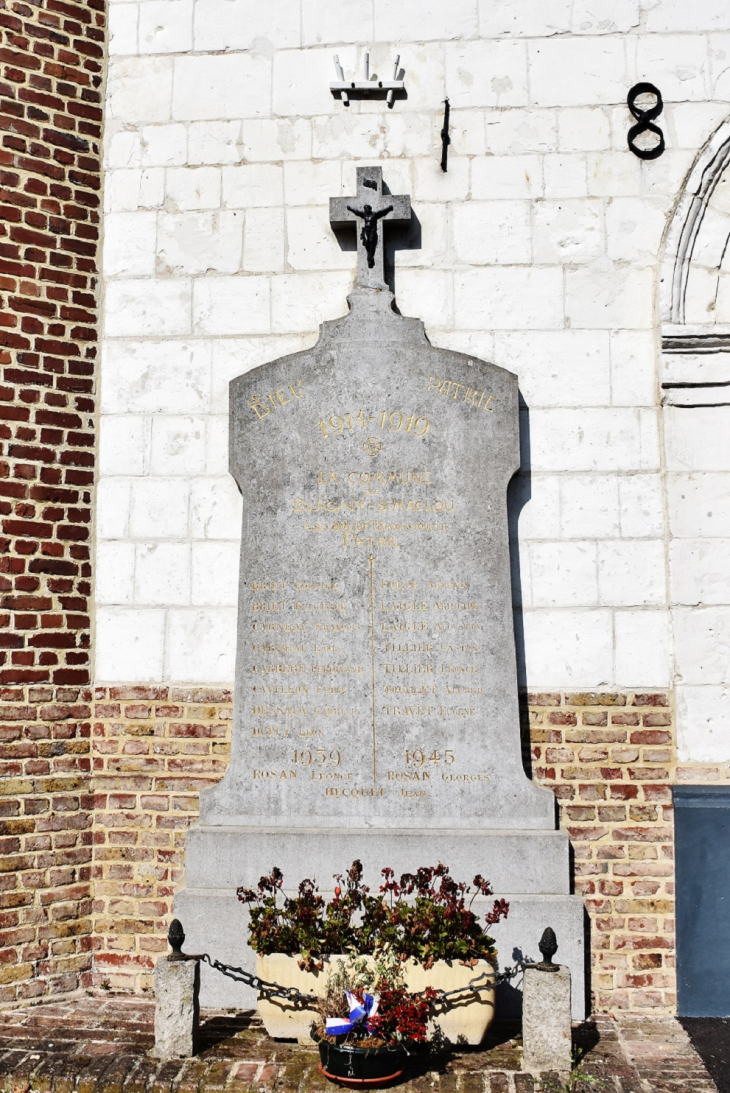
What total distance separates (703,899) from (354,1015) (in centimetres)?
192

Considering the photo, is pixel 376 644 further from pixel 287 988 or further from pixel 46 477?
pixel 46 477

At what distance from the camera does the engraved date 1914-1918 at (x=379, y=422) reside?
4836 mm

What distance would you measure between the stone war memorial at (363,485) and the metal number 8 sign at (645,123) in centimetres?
3

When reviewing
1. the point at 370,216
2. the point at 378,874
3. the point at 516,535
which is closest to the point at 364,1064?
the point at 378,874

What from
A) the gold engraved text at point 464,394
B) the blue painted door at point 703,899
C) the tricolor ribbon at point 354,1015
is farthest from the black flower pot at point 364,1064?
the gold engraved text at point 464,394

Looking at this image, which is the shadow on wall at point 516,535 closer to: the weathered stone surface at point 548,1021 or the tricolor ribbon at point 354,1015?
the weathered stone surface at point 548,1021

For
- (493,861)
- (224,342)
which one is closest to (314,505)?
(224,342)

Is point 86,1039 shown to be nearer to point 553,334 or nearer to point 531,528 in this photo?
point 531,528

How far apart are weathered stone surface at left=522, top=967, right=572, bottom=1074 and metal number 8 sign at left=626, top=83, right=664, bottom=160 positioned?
12.6 feet

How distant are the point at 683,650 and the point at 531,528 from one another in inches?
36.3

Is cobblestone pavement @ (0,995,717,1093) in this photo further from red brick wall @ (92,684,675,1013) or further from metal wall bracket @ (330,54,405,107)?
metal wall bracket @ (330,54,405,107)

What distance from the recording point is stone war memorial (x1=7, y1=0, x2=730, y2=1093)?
15.2 feet

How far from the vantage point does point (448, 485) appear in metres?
4.78

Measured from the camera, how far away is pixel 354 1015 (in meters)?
3.62
